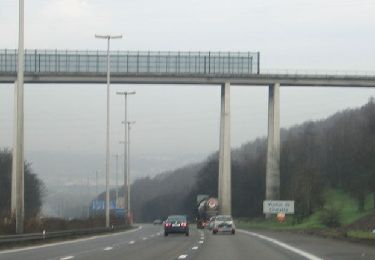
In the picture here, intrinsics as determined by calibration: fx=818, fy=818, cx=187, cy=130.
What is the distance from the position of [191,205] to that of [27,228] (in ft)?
421

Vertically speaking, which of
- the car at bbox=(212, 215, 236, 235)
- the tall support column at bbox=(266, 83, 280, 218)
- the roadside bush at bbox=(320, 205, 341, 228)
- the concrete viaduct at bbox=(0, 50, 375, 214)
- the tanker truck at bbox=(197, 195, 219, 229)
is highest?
the concrete viaduct at bbox=(0, 50, 375, 214)

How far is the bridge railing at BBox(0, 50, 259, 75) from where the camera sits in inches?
3457

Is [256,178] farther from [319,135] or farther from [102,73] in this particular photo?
[102,73]

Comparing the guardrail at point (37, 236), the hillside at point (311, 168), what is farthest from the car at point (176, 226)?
the hillside at point (311, 168)

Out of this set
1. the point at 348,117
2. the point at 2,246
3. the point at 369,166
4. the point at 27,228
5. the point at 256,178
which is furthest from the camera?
the point at 348,117

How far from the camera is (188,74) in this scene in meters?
89.5

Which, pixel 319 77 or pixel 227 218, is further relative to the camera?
pixel 319 77

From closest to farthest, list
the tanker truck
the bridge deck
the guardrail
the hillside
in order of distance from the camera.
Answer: the guardrail → the bridge deck → the hillside → the tanker truck

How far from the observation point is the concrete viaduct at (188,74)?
87.6 meters

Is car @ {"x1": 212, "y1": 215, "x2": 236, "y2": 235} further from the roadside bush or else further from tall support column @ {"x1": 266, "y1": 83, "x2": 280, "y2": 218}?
tall support column @ {"x1": 266, "y1": 83, "x2": 280, "y2": 218}

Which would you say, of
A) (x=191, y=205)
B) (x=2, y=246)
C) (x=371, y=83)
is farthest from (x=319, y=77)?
(x=191, y=205)

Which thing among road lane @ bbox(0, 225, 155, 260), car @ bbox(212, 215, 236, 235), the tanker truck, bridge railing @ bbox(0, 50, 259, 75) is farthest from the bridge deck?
road lane @ bbox(0, 225, 155, 260)

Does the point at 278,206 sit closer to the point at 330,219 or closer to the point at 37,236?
the point at 330,219

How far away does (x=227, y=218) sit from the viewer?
6588cm
